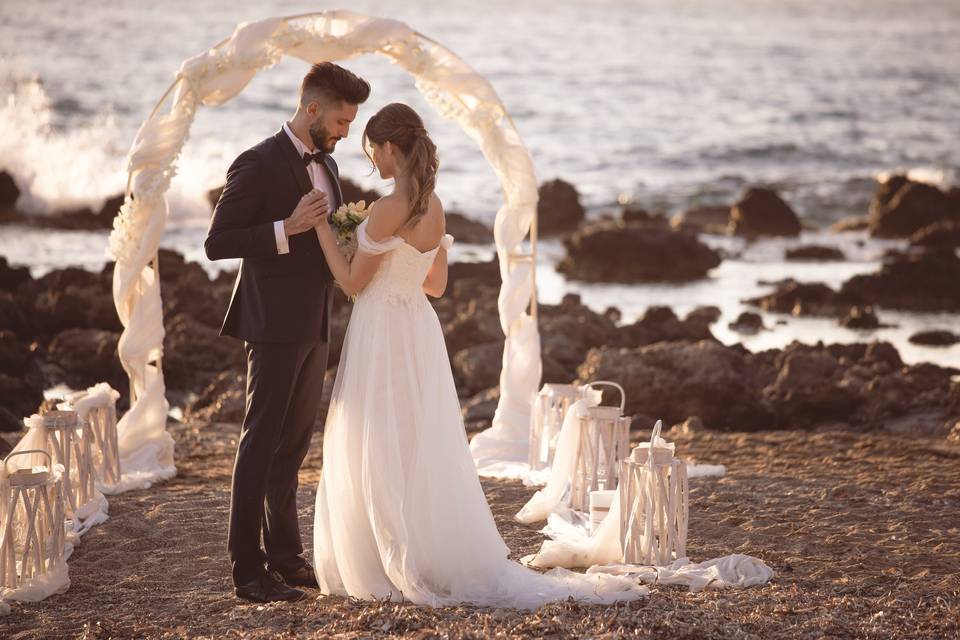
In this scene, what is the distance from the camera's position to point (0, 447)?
823 centimetres

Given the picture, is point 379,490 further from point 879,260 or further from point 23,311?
point 879,260

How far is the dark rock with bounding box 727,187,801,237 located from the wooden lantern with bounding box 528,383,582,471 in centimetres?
1508

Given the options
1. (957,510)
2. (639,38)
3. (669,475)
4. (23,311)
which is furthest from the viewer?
(639,38)

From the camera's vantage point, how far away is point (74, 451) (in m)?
6.76

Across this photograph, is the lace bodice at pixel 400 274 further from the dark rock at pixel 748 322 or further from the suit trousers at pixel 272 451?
the dark rock at pixel 748 322

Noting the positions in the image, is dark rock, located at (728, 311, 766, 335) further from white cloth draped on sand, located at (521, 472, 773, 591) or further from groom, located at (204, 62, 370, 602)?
groom, located at (204, 62, 370, 602)

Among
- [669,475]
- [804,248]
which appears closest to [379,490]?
[669,475]

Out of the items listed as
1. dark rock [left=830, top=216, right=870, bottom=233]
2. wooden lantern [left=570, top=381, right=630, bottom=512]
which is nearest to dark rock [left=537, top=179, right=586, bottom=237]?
dark rock [left=830, top=216, right=870, bottom=233]

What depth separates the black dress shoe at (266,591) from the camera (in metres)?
5.13

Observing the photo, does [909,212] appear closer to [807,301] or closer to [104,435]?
[807,301]

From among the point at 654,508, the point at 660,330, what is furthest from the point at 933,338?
the point at 654,508

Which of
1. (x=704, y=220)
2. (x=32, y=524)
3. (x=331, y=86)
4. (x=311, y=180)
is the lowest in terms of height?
(x=32, y=524)

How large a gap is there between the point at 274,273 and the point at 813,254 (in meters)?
16.1

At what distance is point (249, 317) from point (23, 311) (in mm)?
8590
